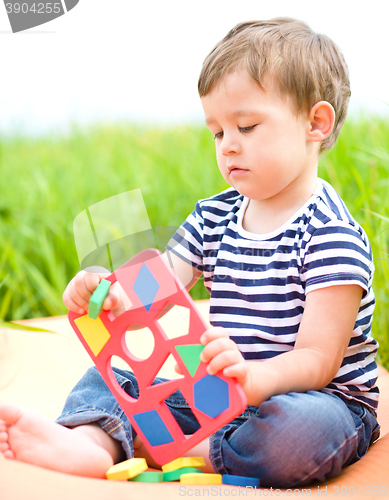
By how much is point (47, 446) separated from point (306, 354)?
1.16ft

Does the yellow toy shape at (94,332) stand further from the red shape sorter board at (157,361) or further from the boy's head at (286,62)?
the boy's head at (286,62)

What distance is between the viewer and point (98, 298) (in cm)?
74

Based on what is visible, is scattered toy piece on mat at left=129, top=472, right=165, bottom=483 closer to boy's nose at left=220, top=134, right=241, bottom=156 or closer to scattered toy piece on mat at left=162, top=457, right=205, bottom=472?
scattered toy piece on mat at left=162, top=457, right=205, bottom=472

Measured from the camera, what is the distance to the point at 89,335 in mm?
805

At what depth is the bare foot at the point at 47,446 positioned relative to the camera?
0.67 metres

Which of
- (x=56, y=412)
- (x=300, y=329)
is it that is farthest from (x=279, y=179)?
(x=56, y=412)

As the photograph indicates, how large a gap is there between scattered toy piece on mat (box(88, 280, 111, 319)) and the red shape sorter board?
0.02 m

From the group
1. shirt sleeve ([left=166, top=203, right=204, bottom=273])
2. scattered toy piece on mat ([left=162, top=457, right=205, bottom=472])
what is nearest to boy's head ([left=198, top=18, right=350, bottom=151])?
shirt sleeve ([left=166, top=203, right=204, bottom=273])

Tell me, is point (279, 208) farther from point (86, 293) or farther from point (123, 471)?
point (123, 471)

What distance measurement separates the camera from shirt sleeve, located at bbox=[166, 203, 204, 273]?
3.23ft

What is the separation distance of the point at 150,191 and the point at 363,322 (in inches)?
51.4

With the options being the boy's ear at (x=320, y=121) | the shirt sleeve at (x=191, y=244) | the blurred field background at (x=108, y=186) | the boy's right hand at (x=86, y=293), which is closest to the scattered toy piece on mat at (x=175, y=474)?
the boy's right hand at (x=86, y=293)

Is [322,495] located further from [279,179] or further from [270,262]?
[279,179]

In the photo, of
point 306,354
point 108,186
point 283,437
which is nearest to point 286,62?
point 306,354
